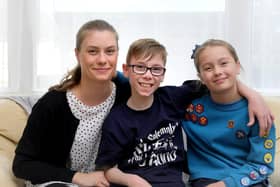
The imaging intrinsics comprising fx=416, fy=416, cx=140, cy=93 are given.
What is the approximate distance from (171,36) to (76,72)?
948mm

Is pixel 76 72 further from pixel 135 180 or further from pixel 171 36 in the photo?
pixel 171 36

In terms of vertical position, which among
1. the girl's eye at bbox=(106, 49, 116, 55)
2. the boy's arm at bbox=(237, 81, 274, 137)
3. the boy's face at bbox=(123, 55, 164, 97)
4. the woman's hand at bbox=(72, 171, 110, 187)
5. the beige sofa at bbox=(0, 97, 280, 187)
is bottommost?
the woman's hand at bbox=(72, 171, 110, 187)

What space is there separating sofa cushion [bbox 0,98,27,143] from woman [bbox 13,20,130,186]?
315 mm

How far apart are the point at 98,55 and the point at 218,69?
473mm

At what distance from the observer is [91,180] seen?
5.25 feet

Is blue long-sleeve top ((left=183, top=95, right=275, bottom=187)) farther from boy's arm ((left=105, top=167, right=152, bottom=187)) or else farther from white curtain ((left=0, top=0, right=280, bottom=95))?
white curtain ((left=0, top=0, right=280, bottom=95))

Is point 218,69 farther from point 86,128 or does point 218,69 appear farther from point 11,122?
point 11,122

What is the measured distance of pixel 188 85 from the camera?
188 cm

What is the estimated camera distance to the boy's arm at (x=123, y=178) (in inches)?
60.9

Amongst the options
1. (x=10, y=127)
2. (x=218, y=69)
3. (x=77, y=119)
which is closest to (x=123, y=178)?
(x=77, y=119)

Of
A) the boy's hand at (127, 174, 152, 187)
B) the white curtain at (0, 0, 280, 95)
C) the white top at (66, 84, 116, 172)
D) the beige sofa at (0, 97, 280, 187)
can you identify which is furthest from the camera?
the white curtain at (0, 0, 280, 95)

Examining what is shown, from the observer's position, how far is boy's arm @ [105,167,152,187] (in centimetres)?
155

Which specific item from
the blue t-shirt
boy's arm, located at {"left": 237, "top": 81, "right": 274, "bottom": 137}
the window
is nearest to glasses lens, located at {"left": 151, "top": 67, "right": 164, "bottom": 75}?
the blue t-shirt

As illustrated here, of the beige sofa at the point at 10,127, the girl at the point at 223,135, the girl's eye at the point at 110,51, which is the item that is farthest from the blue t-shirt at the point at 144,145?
the beige sofa at the point at 10,127
